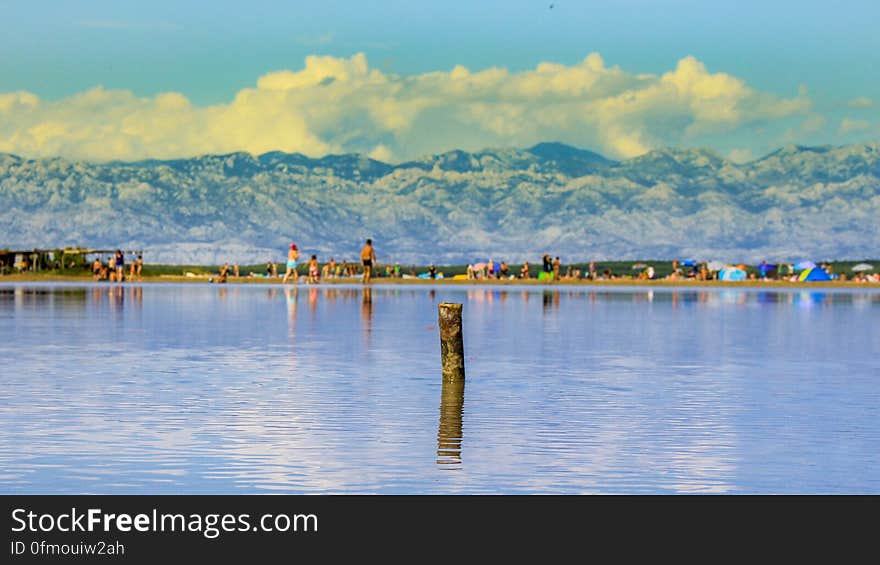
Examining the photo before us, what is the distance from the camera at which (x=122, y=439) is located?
22.1 metres

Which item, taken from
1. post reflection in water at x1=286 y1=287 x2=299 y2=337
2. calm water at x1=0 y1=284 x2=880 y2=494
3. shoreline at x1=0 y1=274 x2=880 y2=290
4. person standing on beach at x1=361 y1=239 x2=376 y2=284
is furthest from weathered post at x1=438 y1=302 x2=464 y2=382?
shoreline at x1=0 y1=274 x2=880 y2=290

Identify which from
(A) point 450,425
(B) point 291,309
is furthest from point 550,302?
(A) point 450,425

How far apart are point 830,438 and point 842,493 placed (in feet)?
15.8

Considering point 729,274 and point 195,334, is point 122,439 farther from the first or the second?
point 729,274

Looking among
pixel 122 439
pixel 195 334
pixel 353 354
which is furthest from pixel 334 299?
pixel 122 439

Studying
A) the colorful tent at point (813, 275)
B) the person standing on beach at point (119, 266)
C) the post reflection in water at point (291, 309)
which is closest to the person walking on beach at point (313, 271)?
the post reflection in water at point (291, 309)

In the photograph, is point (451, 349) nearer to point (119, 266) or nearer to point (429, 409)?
point (429, 409)

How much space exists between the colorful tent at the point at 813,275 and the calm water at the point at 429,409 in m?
77.9

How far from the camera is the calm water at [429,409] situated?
1908 centimetres
